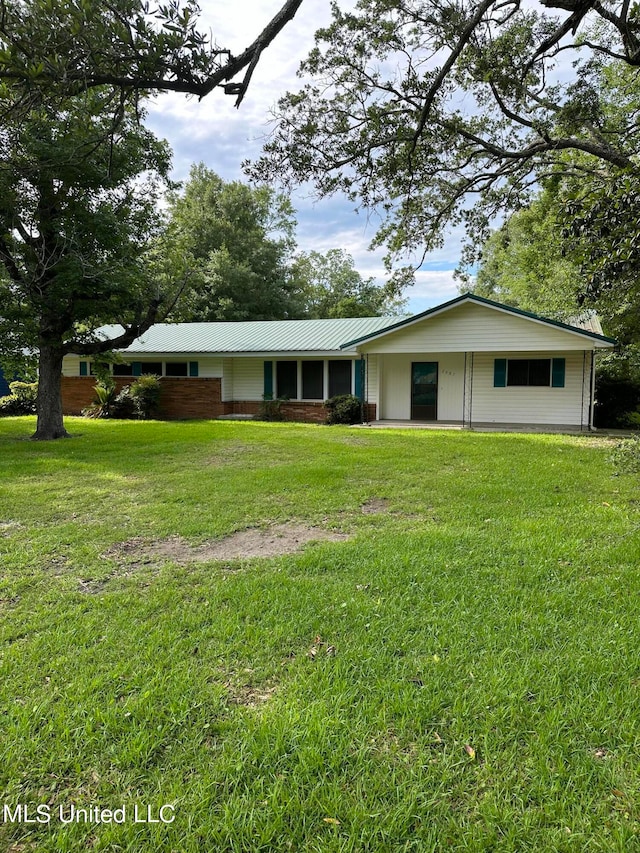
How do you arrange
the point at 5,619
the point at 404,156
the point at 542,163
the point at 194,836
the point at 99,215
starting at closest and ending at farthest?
the point at 194,836, the point at 5,619, the point at 404,156, the point at 542,163, the point at 99,215

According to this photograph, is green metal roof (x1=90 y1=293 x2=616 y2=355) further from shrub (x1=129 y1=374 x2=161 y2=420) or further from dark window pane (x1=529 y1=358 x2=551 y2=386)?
dark window pane (x1=529 y1=358 x2=551 y2=386)

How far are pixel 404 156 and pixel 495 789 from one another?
29.7 feet

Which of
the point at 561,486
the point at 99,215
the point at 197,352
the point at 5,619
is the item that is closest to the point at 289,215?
the point at 197,352

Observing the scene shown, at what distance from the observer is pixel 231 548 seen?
478 centimetres

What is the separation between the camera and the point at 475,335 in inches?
589

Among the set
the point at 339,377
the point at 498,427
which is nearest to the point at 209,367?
the point at 339,377

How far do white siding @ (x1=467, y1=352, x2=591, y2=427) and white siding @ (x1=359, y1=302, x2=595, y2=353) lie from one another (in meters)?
1.06

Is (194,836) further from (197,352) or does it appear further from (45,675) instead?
(197,352)

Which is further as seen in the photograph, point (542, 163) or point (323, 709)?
point (542, 163)

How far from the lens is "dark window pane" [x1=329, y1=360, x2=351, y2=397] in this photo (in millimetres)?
17766

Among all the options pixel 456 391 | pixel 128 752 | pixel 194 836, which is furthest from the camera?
pixel 456 391

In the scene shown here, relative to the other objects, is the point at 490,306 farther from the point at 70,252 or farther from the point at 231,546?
the point at 231,546

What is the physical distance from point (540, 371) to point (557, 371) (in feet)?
1.71

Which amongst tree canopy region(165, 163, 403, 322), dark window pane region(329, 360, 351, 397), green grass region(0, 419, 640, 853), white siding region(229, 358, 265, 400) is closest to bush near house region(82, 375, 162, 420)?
white siding region(229, 358, 265, 400)
